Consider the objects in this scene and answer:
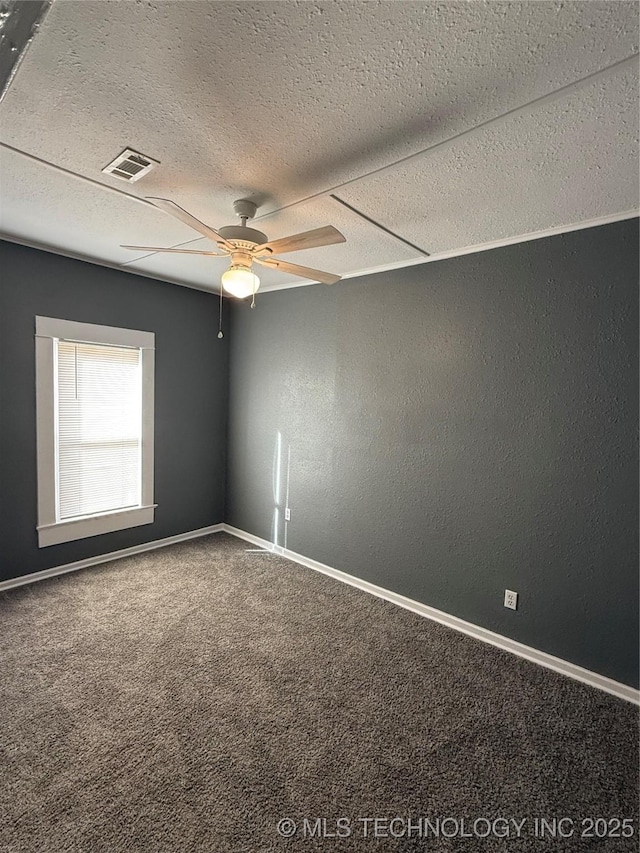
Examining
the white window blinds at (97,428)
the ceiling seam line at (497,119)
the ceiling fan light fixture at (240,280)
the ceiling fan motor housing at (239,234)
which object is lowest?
the white window blinds at (97,428)

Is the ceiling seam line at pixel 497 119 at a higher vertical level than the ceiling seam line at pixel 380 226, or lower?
lower

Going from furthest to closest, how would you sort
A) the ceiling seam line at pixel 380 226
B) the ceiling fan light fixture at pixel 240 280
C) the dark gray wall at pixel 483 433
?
1. the dark gray wall at pixel 483 433
2. the ceiling seam line at pixel 380 226
3. the ceiling fan light fixture at pixel 240 280

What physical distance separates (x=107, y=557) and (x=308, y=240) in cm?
327

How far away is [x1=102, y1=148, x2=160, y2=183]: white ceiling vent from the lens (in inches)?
71.7

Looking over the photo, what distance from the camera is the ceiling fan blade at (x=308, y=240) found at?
72.3 inches

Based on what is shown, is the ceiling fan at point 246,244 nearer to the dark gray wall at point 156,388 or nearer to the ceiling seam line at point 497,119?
the ceiling seam line at point 497,119

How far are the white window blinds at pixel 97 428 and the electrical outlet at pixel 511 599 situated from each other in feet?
10.4

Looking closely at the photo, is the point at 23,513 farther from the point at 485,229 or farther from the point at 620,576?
the point at 620,576

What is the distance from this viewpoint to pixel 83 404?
141 inches

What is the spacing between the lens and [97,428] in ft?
12.1

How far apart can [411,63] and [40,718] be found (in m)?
3.00

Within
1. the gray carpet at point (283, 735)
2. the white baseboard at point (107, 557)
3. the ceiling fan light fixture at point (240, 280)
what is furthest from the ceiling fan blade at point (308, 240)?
the white baseboard at point (107, 557)

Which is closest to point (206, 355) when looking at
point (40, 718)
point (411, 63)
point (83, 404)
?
point (83, 404)

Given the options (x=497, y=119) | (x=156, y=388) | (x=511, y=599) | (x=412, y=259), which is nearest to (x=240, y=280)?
(x=497, y=119)
